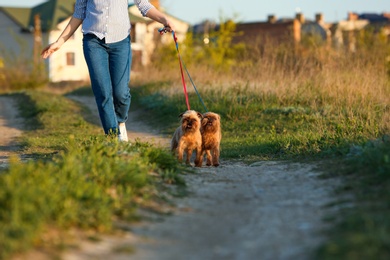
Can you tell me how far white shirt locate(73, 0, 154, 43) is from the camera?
819 centimetres

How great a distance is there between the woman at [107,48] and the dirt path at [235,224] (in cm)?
158

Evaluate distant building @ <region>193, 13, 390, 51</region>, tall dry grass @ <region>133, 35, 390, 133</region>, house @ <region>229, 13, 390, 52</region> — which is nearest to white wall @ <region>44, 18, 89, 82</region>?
distant building @ <region>193, 13, 390, 51</region>

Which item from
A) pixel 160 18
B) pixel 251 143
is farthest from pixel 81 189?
pixel 251 143

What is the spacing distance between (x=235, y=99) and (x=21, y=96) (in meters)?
11.7

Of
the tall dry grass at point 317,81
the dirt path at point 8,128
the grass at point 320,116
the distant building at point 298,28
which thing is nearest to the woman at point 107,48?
the dirt path at point 8,128

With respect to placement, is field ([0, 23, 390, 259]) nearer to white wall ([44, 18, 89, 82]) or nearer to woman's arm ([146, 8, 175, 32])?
woman's arm ([146, 8, 175, 32])

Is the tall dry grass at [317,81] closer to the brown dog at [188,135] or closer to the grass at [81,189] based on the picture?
the brown dog at [188,135]

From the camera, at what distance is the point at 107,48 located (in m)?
8.30

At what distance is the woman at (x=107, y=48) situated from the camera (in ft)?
26.9

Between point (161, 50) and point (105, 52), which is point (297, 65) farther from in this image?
point (161, 50)

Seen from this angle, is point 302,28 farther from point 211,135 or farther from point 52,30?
point 211,135

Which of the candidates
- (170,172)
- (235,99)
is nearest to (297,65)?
(235,99)

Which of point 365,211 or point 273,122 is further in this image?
point 273,122

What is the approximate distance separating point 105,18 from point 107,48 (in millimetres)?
347
